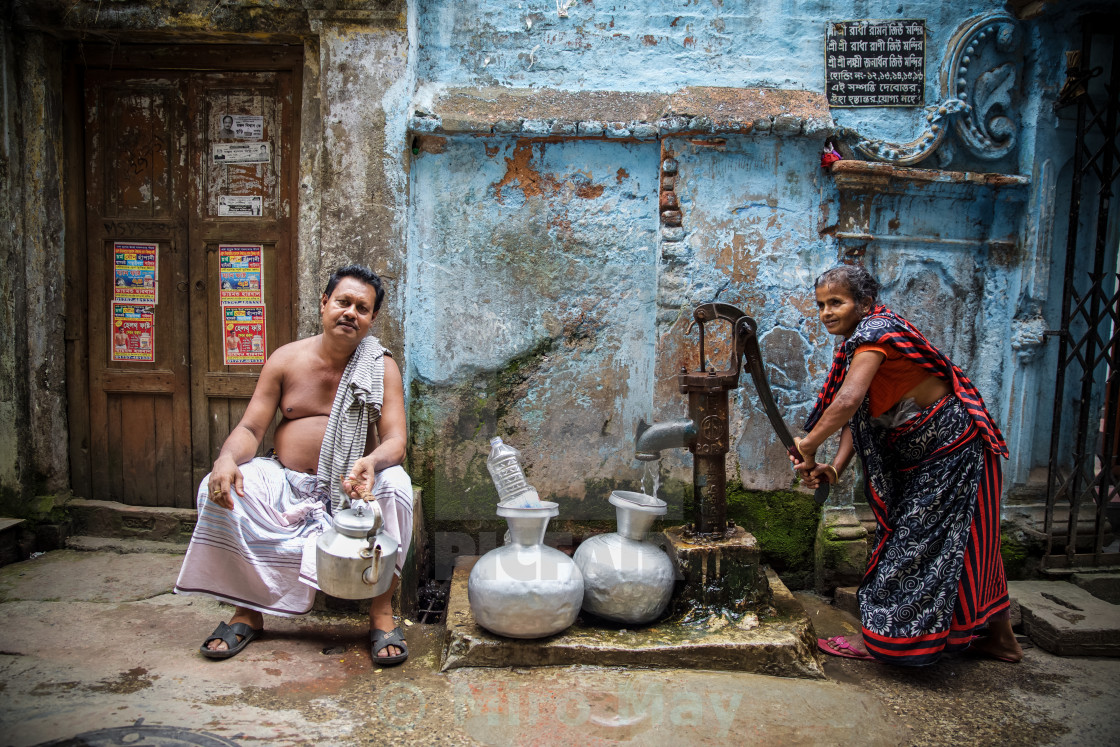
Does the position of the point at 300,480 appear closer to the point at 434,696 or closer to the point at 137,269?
the point at 434,696

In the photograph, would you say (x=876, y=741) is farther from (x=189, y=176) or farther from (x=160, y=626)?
(x=189, y=176)

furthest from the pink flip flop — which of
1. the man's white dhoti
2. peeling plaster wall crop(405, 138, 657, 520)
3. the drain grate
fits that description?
the man's white dhoti

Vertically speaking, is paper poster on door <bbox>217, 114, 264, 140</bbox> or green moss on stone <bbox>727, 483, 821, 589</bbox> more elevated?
paper poster on door <bbox>217, 114, 264, 140</bbox>

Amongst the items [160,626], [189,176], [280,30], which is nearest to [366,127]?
[280,30]

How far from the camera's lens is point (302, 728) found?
7.69 ft

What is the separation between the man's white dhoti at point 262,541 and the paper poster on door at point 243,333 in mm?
1218

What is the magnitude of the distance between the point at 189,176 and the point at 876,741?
420 centimetres

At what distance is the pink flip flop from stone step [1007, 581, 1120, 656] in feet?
2.97

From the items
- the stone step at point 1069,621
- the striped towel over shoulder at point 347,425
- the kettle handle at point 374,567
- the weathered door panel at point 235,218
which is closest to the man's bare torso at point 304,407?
the striped towel over shoulder at point 347,425

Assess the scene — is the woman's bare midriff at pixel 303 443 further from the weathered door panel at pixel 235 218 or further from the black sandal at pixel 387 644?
the weathered door panel at pixel 235 218

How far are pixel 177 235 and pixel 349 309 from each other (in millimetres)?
1608

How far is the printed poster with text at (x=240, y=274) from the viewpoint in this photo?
13.1 feet

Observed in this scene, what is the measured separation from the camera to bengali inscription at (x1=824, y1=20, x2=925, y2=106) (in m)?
3.82

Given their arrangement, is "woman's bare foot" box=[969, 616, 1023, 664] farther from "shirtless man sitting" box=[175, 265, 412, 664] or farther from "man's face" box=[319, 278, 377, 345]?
"man's face" box=[319, 278, 377, 345]
